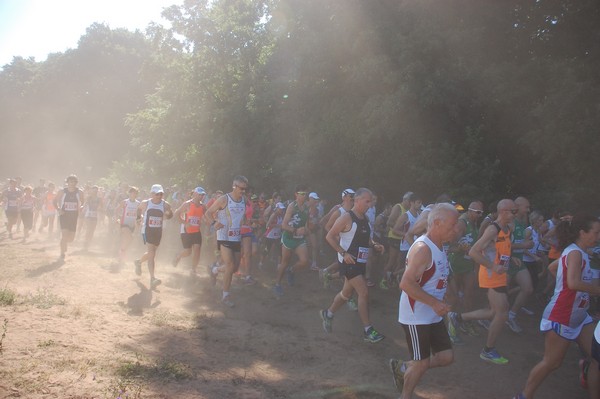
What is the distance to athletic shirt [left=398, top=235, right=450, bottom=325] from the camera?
4258 mm

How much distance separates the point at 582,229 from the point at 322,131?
12.4 m

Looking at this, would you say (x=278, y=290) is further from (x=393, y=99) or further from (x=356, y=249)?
(x=393, y=99)

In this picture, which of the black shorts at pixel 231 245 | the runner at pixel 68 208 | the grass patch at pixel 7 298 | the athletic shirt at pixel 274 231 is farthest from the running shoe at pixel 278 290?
the runner at pixel 68 208

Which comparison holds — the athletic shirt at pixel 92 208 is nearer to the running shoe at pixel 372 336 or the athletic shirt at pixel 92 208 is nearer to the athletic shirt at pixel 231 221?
the athletic shirt at pixel 231 221

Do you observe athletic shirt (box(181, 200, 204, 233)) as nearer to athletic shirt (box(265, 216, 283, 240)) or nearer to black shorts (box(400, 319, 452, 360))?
athletic shirt (box(265, 216, 283, 240))

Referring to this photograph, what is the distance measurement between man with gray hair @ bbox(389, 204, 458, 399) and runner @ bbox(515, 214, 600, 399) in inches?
41.5

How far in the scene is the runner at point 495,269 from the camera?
601 cm

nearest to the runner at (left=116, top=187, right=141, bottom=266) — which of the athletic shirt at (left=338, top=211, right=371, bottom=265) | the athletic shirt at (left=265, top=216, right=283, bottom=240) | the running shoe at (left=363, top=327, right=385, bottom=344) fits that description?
the athletic shirt at (left=265, top=216, right=283, bottom=240)

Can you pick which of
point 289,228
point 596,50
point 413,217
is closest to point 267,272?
→ point 289,228

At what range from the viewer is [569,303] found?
4.67m

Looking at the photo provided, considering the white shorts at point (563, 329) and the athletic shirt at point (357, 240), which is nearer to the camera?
the white shorts at point (563, 329)

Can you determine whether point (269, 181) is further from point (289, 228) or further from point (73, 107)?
point (73, 107)

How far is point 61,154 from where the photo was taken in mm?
52562

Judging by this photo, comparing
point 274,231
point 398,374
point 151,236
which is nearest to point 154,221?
point 151,236
